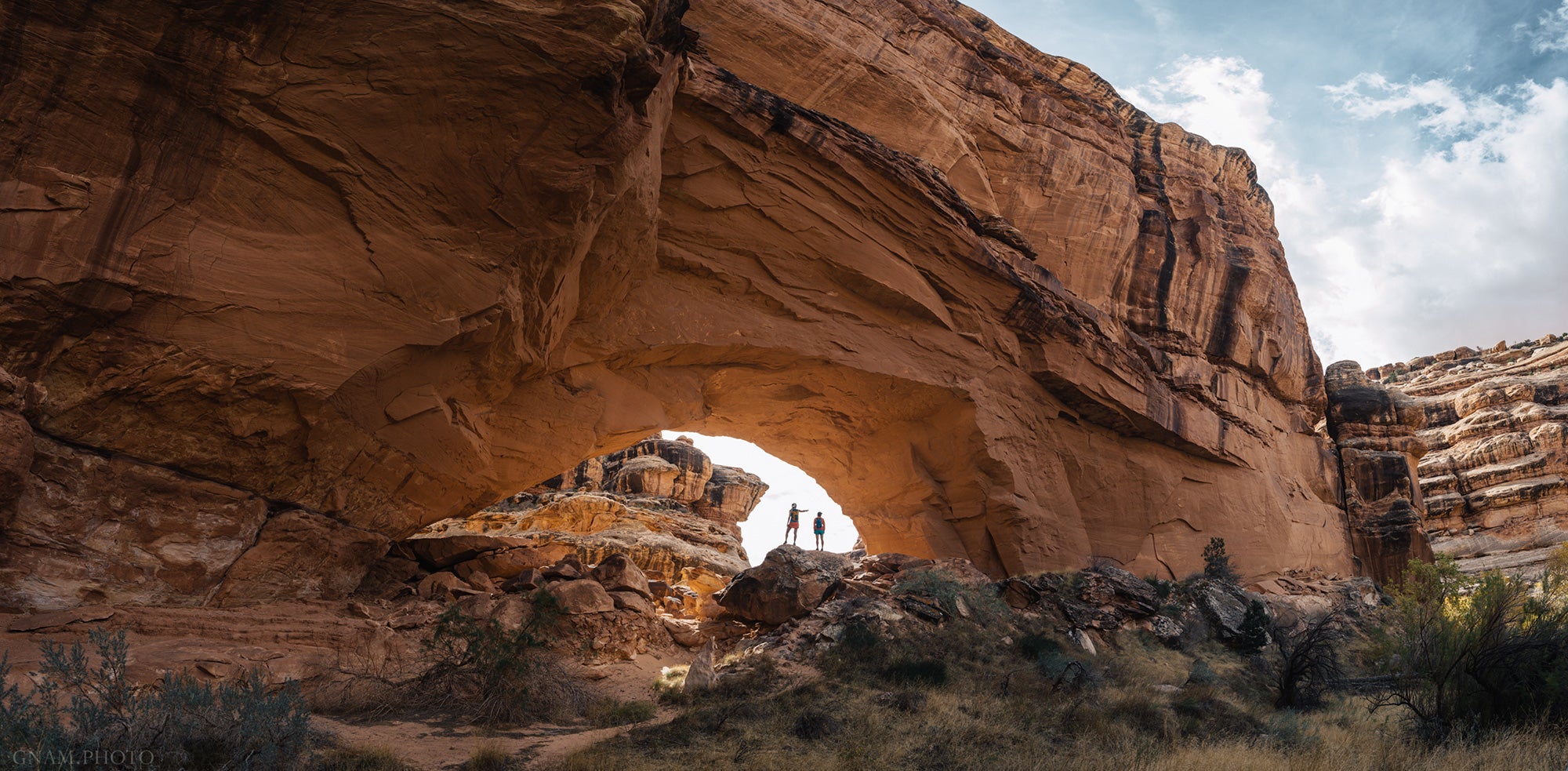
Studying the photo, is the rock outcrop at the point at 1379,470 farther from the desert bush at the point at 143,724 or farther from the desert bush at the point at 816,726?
the desert bush at the point at 143,724

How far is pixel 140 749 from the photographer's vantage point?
4812 millimetres

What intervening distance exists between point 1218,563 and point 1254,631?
16.5ft

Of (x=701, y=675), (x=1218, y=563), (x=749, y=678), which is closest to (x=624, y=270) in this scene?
(x=701, y=675)

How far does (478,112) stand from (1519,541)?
44.4m

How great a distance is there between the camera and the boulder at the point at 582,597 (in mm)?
11398

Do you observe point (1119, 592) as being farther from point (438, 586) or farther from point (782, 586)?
point (438, 586)

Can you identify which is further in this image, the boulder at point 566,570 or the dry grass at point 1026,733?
the boulder at point 566,570

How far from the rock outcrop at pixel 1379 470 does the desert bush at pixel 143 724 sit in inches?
1188

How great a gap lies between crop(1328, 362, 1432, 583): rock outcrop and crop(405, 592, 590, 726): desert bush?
27.1m

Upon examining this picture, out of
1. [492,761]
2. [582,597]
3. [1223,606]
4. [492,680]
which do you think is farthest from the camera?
[1223,606]

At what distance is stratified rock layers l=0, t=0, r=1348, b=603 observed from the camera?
24.7ft

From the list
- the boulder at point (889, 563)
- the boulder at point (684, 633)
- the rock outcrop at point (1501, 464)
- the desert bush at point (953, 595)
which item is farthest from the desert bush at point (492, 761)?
the rock outcrop at point (1501, 464)

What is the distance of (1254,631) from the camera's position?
47.1ft

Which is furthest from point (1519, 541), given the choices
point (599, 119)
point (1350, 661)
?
point (599, 119)
